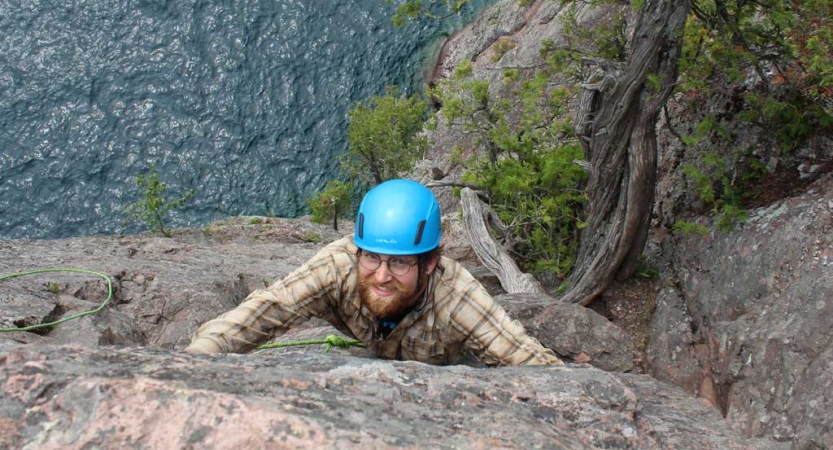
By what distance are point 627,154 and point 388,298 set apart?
22.0ft

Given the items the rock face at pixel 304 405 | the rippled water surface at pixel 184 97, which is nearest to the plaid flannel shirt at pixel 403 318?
the rock face at pixel 304 405

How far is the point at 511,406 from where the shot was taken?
3.61m

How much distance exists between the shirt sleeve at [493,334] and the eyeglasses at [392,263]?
484 mm

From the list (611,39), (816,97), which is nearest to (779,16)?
(816,97)

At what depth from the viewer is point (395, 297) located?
490 centimetres

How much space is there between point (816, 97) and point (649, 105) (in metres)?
2.22

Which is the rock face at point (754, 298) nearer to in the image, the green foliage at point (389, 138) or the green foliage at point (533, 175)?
the green foliage at point (533, 175)

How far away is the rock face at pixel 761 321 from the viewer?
6.57 metres

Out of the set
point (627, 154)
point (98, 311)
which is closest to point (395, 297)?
point (98, 311)

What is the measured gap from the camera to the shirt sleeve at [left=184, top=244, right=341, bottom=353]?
457 centimetres

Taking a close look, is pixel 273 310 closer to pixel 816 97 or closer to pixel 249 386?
pixel 249 386

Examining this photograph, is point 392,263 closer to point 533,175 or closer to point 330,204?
point 533,175

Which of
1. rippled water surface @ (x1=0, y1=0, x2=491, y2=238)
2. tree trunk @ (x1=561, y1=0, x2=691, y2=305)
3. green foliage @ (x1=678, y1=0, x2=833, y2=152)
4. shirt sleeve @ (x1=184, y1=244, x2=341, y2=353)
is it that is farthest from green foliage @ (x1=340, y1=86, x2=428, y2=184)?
shirt sleeve @ (x1=184, y1=244, x2=341, y2=353)

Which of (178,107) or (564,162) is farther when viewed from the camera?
(178,107)
